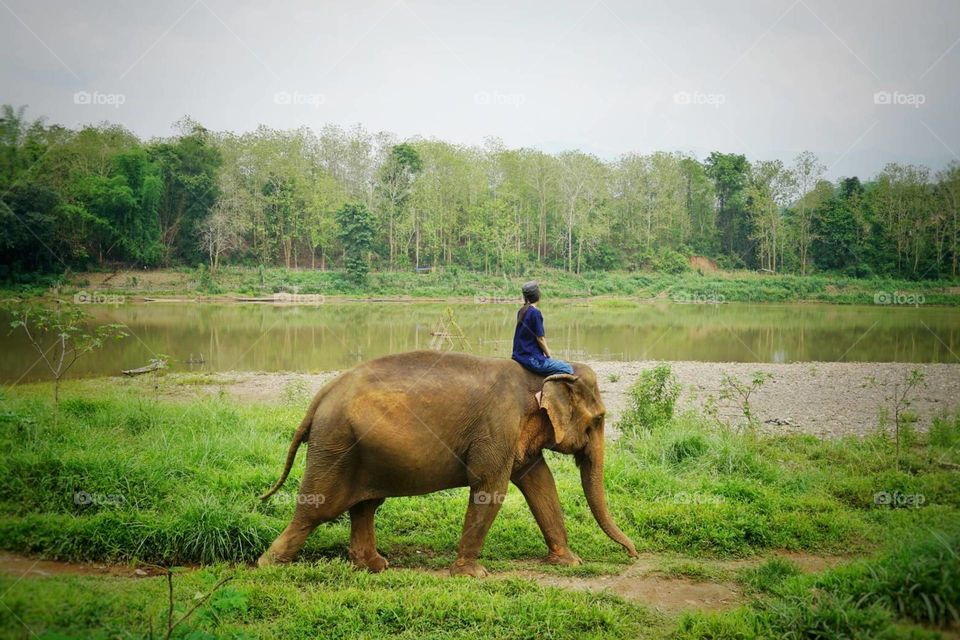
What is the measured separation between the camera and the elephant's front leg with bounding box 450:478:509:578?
241 inches

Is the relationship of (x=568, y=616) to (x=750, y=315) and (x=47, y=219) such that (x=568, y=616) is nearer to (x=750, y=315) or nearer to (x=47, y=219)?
(x=47, y=219)

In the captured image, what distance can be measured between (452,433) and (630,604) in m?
2.14

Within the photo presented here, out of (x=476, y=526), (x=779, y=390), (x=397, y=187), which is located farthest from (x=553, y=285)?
(x=476, y=526)

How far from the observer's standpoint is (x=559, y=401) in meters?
6.53

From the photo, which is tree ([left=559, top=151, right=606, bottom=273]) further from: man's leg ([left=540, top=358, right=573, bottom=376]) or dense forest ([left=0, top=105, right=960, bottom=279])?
man's leg ([left=540, top=358, right=573, bottom=376])

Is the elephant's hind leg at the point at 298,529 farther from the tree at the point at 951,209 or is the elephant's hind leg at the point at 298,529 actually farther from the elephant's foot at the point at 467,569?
the tree at the point at 951,209

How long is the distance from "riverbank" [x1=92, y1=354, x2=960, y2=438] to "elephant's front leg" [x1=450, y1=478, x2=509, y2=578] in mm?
7678

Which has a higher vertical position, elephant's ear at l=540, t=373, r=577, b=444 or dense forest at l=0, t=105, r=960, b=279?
dense forest at l=0, t=105, r=960, b=279

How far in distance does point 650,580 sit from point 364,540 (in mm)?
2749

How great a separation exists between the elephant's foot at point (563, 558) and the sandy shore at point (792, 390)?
7727 millimetres

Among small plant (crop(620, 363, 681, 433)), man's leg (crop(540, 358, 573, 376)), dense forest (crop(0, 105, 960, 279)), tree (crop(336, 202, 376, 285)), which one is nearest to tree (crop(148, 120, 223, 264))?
dense forest (crop(0, 105, 960, 279))

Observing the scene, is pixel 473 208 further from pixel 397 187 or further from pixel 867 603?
pixel 867 603

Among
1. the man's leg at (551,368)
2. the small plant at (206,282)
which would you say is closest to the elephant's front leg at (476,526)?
the man's leg at (551,368)

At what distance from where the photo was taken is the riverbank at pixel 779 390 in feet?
48.2
